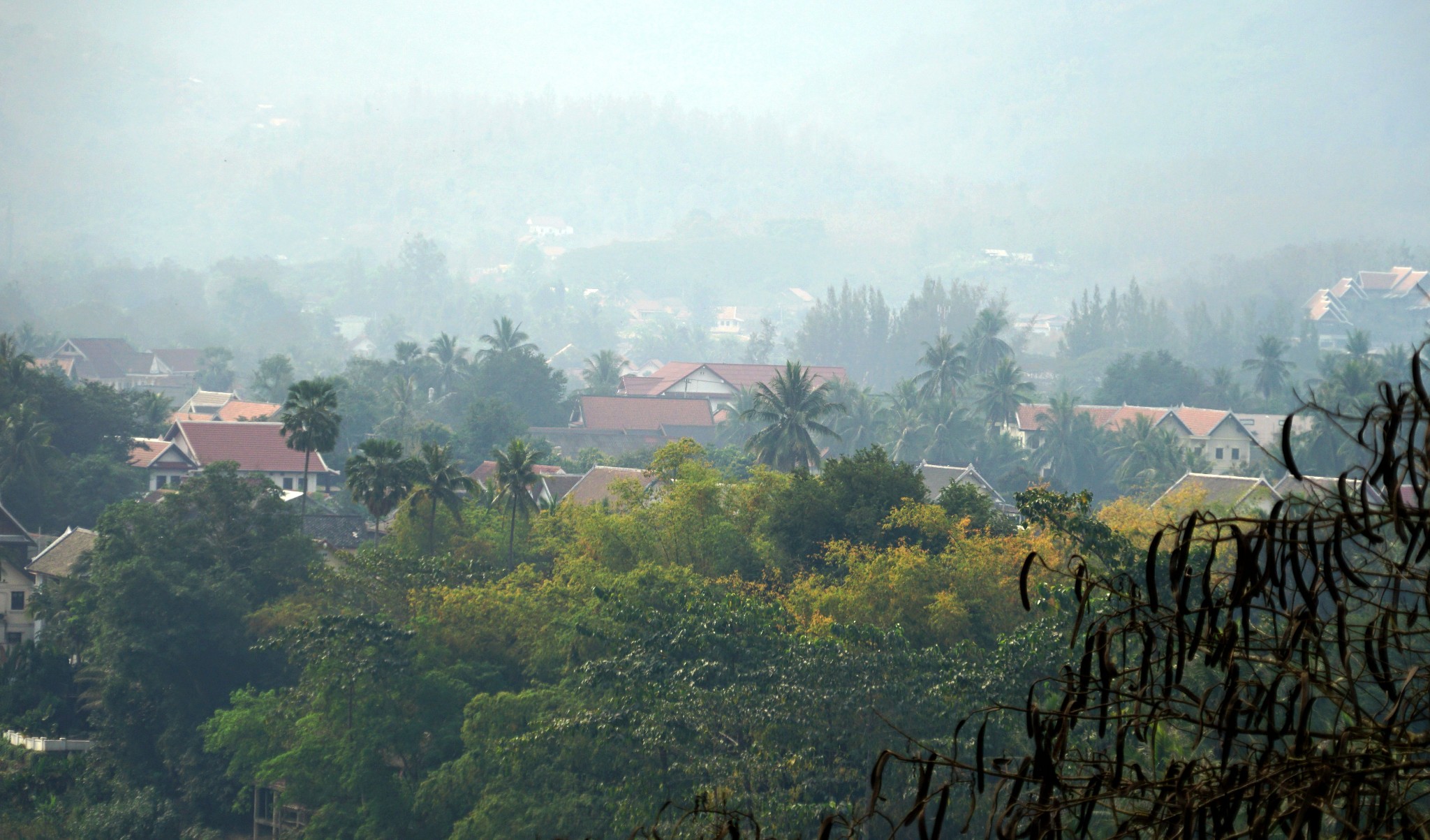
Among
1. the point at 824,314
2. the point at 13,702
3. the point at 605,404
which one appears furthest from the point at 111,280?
the point at 13,702

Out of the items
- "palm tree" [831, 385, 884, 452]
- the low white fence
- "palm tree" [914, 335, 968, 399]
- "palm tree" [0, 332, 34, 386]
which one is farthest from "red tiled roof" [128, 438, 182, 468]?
"palm tree" [914, 335, 968, 399]

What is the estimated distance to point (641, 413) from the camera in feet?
267

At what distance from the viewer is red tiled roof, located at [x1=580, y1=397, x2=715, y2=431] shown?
79.6 m

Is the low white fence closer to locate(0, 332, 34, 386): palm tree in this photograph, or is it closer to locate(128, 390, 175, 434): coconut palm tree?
locate(0, 332, 34, 386): palm tree

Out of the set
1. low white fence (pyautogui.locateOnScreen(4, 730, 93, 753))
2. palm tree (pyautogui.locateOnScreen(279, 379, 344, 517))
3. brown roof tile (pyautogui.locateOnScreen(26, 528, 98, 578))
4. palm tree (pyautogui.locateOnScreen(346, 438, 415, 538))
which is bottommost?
low white fence (pyautogui.locateOnScreen(4, 730, 93, 753))

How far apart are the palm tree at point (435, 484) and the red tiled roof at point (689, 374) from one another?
53522 mm

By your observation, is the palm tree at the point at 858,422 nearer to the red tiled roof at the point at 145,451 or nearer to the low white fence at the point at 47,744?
the red tiled roof at the point at 145,451

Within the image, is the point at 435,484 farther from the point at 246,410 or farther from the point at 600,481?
the point at 246,410

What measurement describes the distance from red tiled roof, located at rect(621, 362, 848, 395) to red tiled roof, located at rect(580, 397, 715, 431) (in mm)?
7045

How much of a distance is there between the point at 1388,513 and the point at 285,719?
2564 centimetres

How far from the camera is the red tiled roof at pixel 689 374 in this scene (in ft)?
299

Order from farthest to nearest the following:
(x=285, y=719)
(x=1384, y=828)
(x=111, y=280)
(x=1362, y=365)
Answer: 1. (x=111, y=280)
2. (x=1362, y=365)
3. (x=285, y=719)
4. (x=1384, y=828)

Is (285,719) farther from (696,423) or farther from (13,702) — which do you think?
(696,423)

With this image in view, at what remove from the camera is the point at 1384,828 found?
5.79 meters
